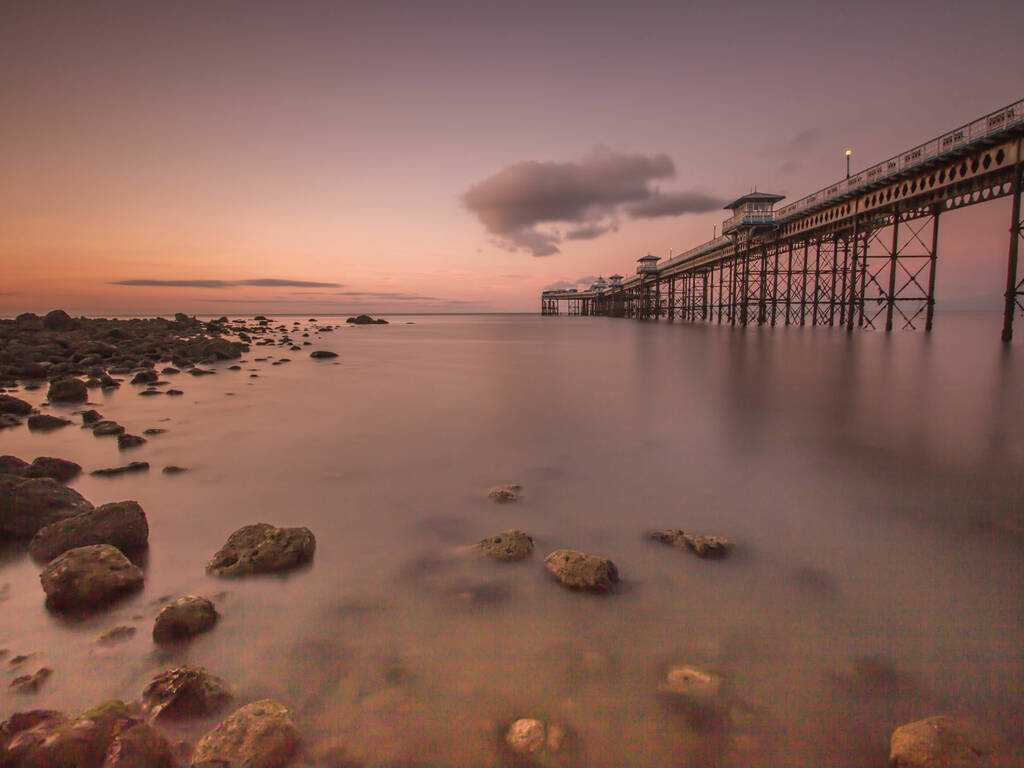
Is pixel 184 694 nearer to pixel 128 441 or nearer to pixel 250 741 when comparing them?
pixel 250 741

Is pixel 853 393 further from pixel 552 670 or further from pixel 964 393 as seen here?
pixel 552 670

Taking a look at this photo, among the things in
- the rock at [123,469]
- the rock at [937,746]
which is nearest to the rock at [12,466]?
the rock at [123,469]

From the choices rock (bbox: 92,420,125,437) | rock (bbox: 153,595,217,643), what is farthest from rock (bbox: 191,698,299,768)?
rock (bbox: 92,420,125,437)

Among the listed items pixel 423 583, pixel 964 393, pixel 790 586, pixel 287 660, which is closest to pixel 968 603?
pixel 790 586

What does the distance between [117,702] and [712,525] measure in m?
4.35

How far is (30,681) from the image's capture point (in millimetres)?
2594

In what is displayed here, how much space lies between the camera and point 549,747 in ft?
7.14

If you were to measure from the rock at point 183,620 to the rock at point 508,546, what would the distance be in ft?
6.38

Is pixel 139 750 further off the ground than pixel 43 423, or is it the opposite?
pixel 43 423

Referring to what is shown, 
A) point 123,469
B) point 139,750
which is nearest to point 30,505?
point 123,469

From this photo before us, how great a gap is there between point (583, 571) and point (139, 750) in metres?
2.55

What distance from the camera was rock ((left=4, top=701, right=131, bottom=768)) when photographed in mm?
1901

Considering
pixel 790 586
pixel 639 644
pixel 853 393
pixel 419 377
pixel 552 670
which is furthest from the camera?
pixel 419 377

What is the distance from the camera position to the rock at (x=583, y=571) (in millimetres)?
3455
